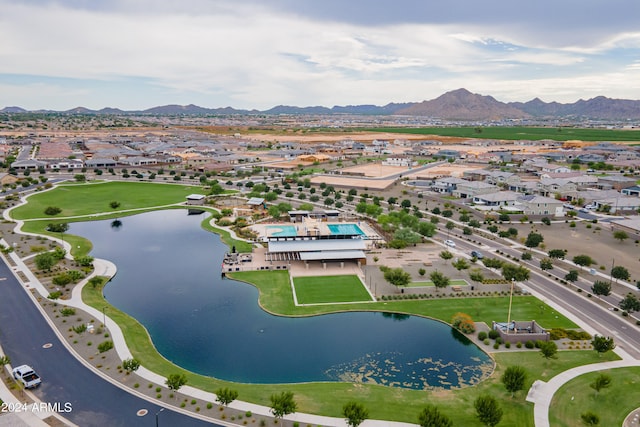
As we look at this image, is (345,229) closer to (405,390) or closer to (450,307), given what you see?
(450,307)

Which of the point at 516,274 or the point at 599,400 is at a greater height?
the point at 516,274

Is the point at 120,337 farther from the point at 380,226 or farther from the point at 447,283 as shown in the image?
the point at 380,226

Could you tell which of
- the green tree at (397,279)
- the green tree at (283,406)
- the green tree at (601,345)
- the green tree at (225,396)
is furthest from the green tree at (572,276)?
the green tree at (225,396)

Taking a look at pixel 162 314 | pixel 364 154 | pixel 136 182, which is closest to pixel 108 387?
pixel 162 314

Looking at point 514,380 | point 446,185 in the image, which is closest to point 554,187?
point 446,185

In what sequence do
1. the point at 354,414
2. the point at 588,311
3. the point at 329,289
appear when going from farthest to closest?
the point at 329,289
the point at 588,311
the point at 354,414

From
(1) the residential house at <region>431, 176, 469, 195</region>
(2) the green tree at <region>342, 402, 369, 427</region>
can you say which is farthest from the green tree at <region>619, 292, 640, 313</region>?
(1) the residential house at <region>431, 176, 469, 195</region>

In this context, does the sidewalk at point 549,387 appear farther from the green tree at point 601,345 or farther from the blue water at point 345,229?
the blue water at point 345,229
